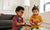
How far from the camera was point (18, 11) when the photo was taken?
3.92ft

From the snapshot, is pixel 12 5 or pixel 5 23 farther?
pixel 12 5

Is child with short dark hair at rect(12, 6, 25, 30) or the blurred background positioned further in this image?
the blurred background

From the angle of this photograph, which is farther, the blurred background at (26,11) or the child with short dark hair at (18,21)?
the blurred background at (26,11)

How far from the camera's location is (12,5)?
2.35 metres

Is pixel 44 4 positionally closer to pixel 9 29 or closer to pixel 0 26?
pixel 9 29

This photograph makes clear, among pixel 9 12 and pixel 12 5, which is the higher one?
pixel 12 5

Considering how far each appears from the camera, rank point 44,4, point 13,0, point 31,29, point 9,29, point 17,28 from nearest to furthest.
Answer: point 17,28 < point 31,29 < point 9,29 < point 44,4 < point 13,0

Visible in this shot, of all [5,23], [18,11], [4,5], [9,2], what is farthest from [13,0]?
[18,11]

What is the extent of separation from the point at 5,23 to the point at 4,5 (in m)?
0.64

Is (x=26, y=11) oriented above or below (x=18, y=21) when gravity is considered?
above

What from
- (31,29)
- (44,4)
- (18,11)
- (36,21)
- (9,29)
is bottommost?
(9,29)

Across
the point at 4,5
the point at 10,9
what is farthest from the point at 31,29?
the point at 4,5

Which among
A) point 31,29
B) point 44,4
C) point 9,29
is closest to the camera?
point 31,29

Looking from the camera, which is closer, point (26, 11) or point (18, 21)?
point (18, 21)
